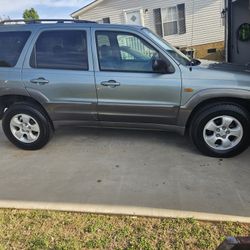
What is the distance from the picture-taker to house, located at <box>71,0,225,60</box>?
18.3 m

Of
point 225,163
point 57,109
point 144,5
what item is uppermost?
point 144,5

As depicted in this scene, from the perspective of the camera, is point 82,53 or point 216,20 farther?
point 216,20

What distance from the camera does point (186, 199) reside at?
3.69m

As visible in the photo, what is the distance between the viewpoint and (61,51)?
495 centimetres

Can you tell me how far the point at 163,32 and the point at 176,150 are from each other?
48.5 feet

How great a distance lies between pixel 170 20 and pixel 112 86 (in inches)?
591

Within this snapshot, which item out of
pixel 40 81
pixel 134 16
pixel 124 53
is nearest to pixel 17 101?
pixel 40 81

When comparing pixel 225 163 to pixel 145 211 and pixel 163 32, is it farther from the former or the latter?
pixel 163 32

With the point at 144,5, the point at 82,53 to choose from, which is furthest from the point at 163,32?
the point at 82,53

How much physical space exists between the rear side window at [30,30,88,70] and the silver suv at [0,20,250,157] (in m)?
0.01

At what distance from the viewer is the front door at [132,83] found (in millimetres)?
4637

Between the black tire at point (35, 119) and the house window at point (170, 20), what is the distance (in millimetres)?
14789

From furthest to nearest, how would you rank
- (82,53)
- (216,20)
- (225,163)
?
(216,20) → (82,53) → (225,163)

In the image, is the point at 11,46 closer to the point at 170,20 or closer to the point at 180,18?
the point at 170,20
